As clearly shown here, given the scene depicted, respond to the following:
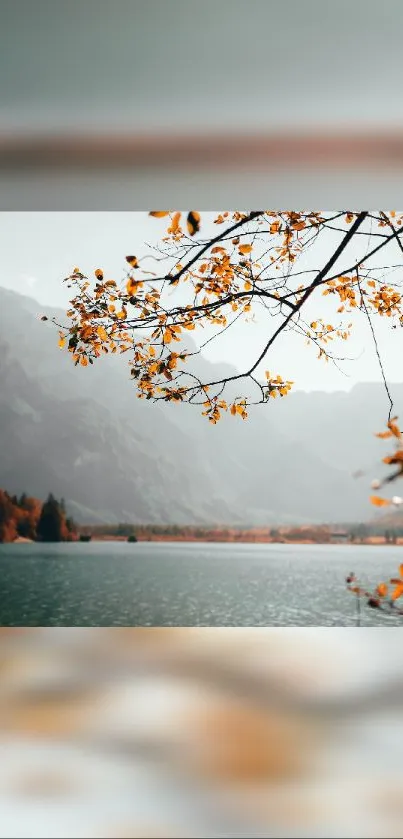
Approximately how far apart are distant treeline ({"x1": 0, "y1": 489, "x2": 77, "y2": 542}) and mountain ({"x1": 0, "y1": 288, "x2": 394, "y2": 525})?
14 centimetres

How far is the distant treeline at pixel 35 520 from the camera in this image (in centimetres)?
947

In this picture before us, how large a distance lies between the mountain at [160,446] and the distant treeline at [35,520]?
14 cm

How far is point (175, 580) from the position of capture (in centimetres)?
988

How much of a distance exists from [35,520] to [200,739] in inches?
279
